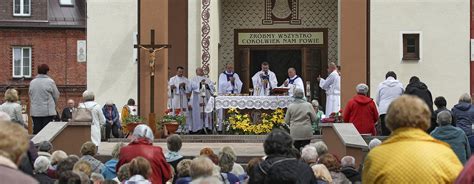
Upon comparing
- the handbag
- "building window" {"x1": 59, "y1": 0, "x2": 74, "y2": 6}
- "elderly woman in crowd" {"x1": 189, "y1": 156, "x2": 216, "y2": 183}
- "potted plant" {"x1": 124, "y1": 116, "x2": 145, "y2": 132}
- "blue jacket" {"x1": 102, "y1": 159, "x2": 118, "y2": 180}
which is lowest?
"blue jacket" {"x1": 102, "y1": 159, "x2": 118, "y2": 180}

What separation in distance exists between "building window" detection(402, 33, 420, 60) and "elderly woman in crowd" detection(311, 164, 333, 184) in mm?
22557

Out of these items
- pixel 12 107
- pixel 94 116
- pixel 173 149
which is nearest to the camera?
pixel 173 149

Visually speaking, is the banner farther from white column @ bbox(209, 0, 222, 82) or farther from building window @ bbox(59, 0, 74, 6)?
building window @ bbox(59, 0, 74, 6)

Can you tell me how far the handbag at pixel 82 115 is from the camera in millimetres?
20578

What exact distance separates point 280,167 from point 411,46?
2512 cm

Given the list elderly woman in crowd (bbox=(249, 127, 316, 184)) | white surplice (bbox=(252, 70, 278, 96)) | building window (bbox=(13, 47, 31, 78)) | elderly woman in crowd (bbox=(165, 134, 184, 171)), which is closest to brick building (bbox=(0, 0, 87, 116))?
building window (bbox=(13, 47, 31, 78))

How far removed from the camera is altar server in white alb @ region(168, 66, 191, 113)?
27453mm

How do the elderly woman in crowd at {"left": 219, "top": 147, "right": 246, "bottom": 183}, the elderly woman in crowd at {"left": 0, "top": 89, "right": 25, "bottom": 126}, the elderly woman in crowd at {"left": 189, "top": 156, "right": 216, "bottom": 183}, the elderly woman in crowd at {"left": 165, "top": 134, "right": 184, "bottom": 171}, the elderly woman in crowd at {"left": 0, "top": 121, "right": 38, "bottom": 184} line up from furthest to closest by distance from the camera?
the elderly woman in crowd at {"left": 0, "top": 89, "right": 25, "bottom": 126} → the elderly woman in crowd at {"left": 165, "top": 134, "right": 184, "bottom": 171} → the elderly woman in crowd at {"left": 219, "top": 147, "right": 246, "bottom": 183} → the elderly woman in crowd at {"left": 189, "top": 156, "right": 216, "bottom": 183} → the elderly woman in crowd at {"left": 0, "top": 121, "right": 38, "bottom": 184}

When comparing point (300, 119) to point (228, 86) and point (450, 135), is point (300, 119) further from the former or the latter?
point (228, 86)

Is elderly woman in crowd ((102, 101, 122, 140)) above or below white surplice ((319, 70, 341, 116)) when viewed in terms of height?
below

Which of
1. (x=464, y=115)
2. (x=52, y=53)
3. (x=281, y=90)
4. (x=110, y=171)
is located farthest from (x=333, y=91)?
(x=52, y=53)

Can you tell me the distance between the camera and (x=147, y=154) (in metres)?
13.0

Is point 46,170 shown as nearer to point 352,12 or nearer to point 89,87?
point 352,12

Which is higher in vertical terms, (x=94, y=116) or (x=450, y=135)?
(x=94, y=116)
